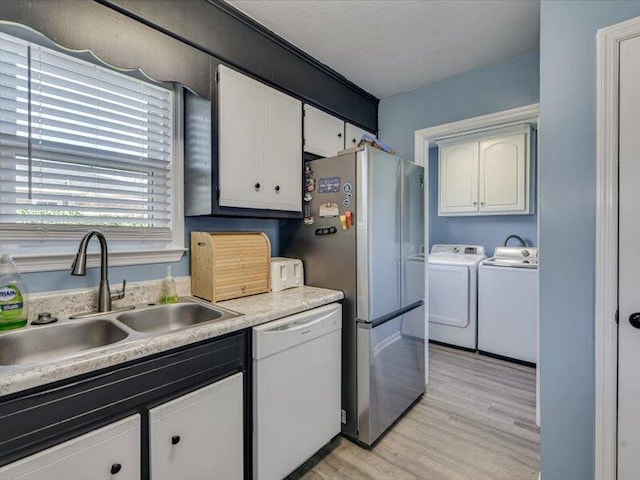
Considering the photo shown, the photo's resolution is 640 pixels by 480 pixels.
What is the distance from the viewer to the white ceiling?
1.81m

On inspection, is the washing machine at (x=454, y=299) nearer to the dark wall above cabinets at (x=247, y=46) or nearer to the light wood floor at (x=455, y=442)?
the light wood floor at (x=455, y=442)

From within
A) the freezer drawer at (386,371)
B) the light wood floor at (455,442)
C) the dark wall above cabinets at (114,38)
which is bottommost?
the light wood floor at (455,442)

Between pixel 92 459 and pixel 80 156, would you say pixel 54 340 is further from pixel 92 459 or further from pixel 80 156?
pixel 80 156

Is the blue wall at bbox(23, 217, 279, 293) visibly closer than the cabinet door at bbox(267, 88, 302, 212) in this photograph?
Yes

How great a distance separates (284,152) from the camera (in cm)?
206

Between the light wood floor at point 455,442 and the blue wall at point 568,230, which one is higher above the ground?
the blue wall at point 568,230


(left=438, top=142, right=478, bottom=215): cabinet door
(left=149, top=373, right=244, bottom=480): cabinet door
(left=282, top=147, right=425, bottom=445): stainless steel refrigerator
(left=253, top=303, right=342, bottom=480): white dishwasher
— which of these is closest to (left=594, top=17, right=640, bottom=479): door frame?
(left=282, top=147, right=425, bottom=445): stainless steel refrigerator

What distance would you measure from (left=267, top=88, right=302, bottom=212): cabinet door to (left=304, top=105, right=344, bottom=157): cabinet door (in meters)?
0.12

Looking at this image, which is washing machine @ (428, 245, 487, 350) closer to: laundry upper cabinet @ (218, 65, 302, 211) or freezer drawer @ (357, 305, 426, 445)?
freezer drawer @ (357, 305, 426, 445)

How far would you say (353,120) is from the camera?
2.77 m

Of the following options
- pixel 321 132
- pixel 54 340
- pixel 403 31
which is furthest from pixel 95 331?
pixel 403 31

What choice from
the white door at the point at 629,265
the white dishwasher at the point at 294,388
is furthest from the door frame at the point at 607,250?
the white dishwasher at the point at 294,388

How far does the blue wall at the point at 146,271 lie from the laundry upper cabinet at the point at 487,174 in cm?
247

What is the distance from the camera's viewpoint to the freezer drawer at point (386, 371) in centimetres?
193
